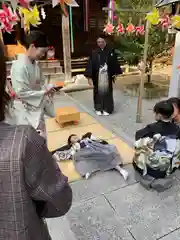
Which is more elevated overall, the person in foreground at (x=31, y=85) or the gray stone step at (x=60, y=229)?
the person in foreground at (x=31, y=85)

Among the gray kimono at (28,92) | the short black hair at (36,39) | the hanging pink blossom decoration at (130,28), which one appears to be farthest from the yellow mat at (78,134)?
the hanging pink blossom decoration at (130,28)

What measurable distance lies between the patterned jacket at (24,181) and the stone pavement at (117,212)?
3.87 ft

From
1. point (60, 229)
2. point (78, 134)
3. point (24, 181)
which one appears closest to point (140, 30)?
point (78, 134)

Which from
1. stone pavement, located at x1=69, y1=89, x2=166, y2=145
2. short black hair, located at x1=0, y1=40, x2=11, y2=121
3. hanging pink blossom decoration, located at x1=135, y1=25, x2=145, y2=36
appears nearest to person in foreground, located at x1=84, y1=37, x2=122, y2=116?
stone pavement, located at x1=69, y1=89, x2=166, y2=145

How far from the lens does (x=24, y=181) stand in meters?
0.67

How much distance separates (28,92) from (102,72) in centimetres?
232

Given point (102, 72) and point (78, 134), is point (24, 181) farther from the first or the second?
point (102, 72)

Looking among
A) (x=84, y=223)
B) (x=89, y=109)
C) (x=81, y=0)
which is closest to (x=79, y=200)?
(x=84, y=223)

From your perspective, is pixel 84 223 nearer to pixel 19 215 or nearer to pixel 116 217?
pixel 116 217

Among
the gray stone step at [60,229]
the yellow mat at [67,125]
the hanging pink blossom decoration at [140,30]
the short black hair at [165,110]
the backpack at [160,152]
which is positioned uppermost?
the hanging pink blossom decoration at [140,30]

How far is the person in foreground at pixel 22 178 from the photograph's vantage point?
2.09 feet

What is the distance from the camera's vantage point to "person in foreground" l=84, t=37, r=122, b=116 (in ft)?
14.0

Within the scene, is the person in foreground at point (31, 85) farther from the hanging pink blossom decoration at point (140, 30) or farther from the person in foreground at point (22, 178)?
the hanging pink blossom decoration at point (140, 30)

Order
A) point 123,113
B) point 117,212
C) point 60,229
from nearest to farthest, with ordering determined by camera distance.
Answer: point 60,229 < point 117,212 < point 123,113
